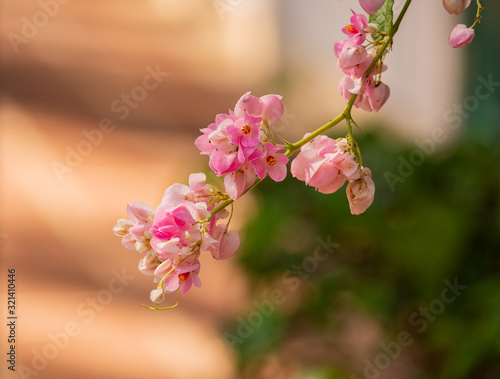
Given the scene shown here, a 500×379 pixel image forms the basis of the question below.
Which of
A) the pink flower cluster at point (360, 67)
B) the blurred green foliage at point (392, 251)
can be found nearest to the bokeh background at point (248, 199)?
the blurred green foliage at point (392, 251)

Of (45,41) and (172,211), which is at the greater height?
(45,41)

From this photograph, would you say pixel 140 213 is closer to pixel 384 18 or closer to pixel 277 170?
pixel 277 170

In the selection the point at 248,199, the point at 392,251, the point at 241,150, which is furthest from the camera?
the point at 248,199

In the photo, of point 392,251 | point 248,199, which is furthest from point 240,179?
point 248,199

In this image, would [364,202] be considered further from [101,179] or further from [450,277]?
[101,179]

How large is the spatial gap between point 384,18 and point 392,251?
96cm

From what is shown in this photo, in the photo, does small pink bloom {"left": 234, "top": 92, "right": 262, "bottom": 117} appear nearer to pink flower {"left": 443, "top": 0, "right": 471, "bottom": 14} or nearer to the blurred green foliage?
pink flower {"left": 443, "top": 0, "right": 471, "bottom": 14}

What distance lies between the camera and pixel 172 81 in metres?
3.02

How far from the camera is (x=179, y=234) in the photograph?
331mm

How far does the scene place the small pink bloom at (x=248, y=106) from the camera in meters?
0.34

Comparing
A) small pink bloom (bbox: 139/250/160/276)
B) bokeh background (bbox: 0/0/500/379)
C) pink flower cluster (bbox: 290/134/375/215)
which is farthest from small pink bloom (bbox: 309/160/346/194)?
bokeh background (bbox: 0/0/500/379)

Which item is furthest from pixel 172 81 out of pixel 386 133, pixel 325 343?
pixel 325 343

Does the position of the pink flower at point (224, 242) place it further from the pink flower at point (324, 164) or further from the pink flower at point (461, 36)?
the pink flower at point (461, 36)

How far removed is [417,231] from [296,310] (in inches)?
12.7
